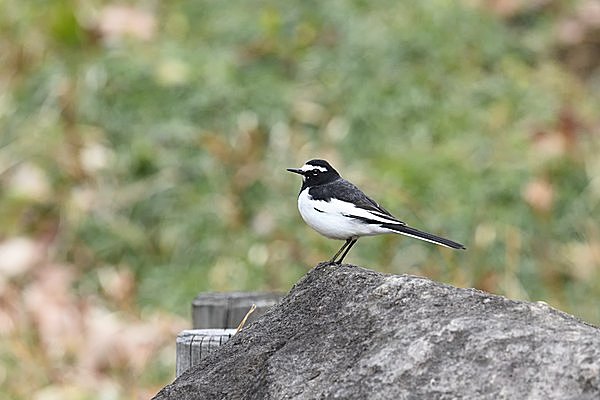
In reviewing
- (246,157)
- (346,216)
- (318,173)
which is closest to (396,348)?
(346,216)

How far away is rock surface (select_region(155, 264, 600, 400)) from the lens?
7.24 ft

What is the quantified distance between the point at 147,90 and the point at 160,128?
1.27ft

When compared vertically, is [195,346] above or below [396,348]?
above

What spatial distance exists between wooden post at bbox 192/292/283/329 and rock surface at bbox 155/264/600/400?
3.53ft

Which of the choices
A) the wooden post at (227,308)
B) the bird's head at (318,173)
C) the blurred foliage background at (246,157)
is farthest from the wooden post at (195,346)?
the blurred foliage background at (246,157)

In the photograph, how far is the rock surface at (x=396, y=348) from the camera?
7.24 feet

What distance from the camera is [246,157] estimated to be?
292 inches

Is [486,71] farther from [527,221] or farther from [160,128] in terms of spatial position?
[160,128]

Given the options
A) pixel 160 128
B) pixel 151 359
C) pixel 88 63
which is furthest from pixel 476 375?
pixel 88 63

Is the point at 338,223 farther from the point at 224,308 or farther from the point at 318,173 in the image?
the point at 224,308

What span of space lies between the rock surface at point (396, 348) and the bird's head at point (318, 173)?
40.2 inches

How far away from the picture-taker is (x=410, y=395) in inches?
89.4

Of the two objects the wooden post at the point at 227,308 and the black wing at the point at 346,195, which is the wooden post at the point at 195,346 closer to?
the wooden post at the point at 227,308

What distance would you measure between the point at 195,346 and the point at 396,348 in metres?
0.87
